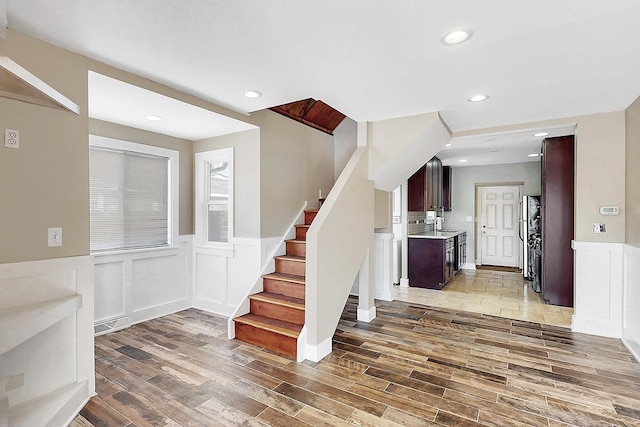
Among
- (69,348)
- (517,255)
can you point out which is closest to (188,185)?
(69,348)

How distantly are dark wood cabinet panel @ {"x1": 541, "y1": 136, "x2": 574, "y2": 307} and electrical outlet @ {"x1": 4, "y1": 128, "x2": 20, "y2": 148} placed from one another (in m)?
5.68

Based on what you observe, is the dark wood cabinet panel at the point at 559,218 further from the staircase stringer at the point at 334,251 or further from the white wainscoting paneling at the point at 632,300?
the staircase stringer at the point at 334,251

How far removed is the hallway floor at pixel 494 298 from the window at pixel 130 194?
11.6 ft

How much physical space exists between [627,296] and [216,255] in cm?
458

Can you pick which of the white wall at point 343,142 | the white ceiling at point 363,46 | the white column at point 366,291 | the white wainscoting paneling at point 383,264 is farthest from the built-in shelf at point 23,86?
the white wall at point 343,142

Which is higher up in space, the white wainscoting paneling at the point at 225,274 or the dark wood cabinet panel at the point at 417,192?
the dark wood cabinet panel at the point at 417,192

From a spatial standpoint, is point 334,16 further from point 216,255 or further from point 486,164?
point 486,164

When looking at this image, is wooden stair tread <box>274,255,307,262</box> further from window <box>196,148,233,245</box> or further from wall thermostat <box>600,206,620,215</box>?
wall thermostat <box>600,206,620,215</box>

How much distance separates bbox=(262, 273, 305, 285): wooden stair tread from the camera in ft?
11.3

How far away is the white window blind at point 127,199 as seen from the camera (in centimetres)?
347

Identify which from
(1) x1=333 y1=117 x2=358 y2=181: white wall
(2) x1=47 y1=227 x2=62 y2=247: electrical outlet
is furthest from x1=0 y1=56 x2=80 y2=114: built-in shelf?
(1) x1=333 y1=117 x2=358 y2=181: white wall

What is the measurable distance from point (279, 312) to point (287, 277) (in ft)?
1.46

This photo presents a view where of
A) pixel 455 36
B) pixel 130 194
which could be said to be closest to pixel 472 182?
pixel 455 36

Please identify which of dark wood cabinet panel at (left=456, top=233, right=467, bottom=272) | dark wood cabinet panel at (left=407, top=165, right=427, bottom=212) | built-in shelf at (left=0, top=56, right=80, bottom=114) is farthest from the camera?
dark wood cabinet panel at (left=456, top=233, right=467, bottom=272)
